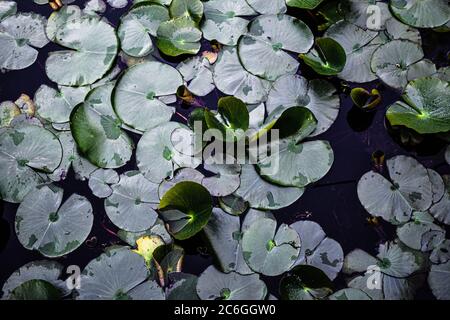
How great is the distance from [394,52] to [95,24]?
146 centimetres

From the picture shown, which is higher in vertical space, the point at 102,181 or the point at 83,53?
the point at 83,53

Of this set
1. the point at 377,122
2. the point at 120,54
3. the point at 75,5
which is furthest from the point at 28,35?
the point at 377,122

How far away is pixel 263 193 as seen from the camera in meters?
1.83

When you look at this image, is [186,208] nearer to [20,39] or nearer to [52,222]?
[52,222]

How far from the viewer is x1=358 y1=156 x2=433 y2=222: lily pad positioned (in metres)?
1.81

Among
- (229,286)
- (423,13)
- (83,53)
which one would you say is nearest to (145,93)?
(83,53)

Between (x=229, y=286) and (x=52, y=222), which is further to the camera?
(x=52, y=222)

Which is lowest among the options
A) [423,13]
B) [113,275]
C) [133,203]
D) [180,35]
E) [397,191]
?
[113,275]

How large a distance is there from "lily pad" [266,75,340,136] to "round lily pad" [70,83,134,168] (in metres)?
0.67

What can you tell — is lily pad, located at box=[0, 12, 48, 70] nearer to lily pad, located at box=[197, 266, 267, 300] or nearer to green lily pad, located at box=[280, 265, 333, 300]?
lily pad, located at box=[197, 266, 267, 300]

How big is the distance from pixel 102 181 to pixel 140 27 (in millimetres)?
824

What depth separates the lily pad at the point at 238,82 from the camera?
205 centimetres

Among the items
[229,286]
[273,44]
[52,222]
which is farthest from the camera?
[273,44]

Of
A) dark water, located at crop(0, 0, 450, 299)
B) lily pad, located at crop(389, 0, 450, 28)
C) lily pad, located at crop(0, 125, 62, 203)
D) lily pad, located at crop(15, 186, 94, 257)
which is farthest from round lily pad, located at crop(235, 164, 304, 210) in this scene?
lily pad, located at crop(389, 0, 450, 28)
